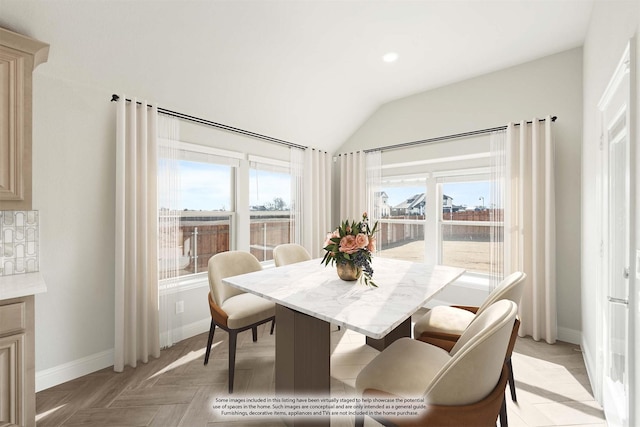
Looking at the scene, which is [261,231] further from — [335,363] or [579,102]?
[579,102]

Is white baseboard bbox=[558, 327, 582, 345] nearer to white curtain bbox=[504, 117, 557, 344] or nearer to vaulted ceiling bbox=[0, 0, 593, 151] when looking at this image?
white curtain bbox=[504, 117, 557, 344]

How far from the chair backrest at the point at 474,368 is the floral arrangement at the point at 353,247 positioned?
808 millimetres

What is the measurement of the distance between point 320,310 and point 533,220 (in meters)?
2.53

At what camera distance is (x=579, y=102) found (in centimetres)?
264

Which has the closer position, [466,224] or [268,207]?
[466,224]

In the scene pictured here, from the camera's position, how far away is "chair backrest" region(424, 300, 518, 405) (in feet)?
3.15

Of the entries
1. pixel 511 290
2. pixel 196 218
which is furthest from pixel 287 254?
pixel 511 290

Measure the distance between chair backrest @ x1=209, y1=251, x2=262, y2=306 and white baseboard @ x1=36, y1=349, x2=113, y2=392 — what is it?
104 centimetres

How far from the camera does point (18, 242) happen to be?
1895 mm

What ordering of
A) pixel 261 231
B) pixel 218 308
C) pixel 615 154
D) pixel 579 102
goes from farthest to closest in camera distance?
pixel 261 231
pixel 579 102
pixel 218 308
pixel 615 154

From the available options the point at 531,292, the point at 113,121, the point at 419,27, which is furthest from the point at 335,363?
the point at 419,27

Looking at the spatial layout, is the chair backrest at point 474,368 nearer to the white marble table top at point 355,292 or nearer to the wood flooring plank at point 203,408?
the white marble table top at point 355,292

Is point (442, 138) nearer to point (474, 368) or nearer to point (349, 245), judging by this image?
point (349, 245)

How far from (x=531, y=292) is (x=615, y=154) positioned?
5.64 ft
